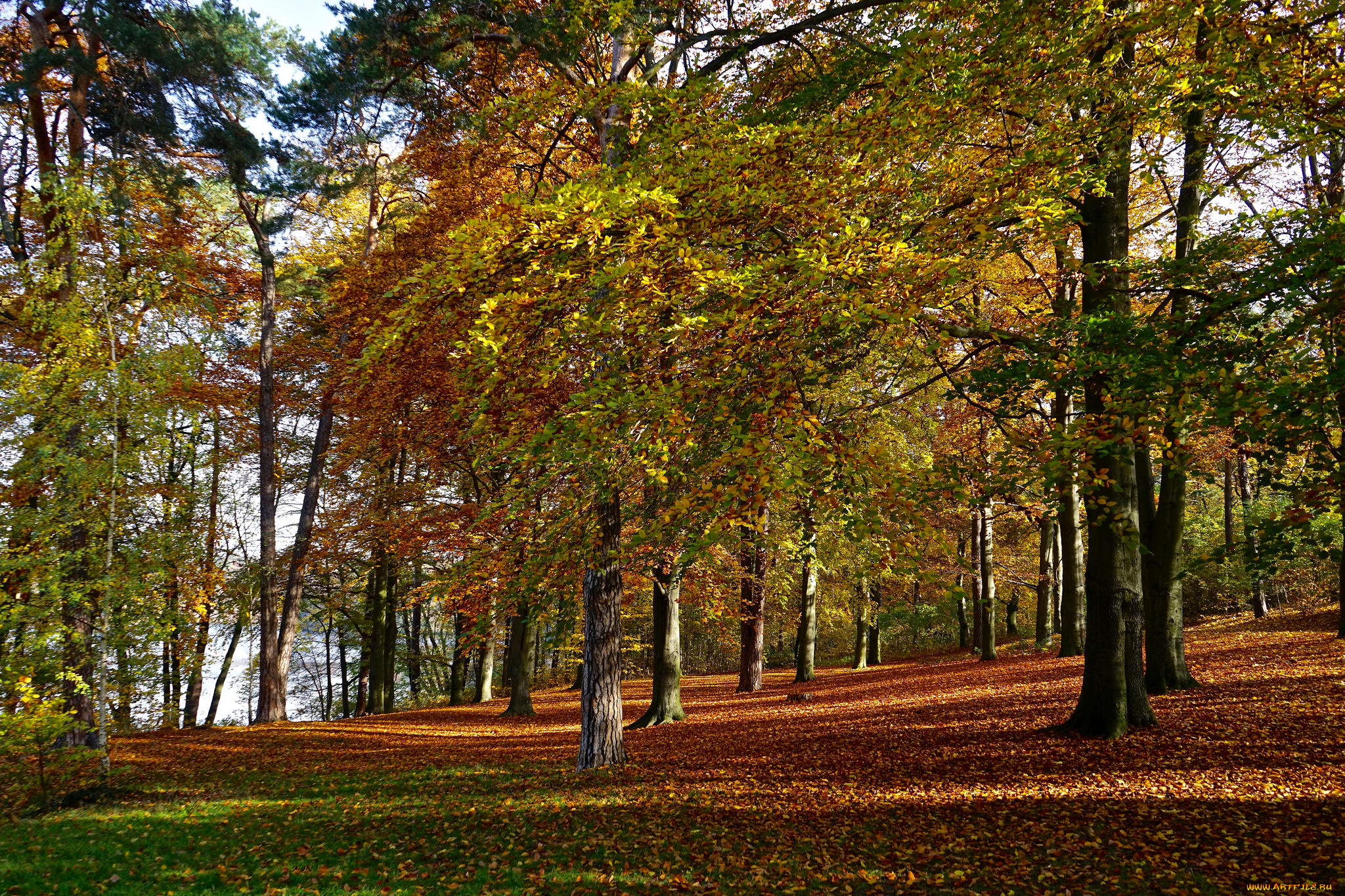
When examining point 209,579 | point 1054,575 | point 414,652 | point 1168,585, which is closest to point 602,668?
point 1168,585

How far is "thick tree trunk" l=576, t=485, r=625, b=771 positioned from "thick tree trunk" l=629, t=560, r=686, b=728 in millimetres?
4117

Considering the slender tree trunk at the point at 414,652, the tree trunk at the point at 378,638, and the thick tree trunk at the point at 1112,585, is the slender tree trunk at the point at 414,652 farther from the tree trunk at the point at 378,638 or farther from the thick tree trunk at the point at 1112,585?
the thick tree trunk at the point at 1112,585

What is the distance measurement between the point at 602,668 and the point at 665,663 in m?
4.76

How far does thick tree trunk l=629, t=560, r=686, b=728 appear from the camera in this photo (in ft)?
42.7

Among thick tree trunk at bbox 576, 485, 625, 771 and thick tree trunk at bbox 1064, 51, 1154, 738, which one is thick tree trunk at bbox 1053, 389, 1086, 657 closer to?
thick tree trunk at bbox 1064, 51, 1154, 738

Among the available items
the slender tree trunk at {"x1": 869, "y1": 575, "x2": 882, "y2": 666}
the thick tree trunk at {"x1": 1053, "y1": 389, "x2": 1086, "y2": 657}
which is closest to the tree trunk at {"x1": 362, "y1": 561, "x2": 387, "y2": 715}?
the slender tree trunk at {"x1": 869, "y1": 575, "x2": 882, "y2": 666}

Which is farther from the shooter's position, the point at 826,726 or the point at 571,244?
the point at 826,726

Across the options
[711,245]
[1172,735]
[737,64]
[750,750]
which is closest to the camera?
[711,245]

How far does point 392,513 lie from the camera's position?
16.0 metres

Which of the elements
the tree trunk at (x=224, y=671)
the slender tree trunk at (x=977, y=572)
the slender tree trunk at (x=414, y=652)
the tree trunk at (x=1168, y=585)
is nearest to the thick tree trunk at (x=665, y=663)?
the tree trunk at (x=1168, y=585)

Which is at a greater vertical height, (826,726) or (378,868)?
(378,868)

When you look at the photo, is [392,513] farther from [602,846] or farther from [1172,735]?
[1172,735]

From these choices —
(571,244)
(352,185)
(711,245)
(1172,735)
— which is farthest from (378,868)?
(352,185)

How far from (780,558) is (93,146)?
1544 cm
